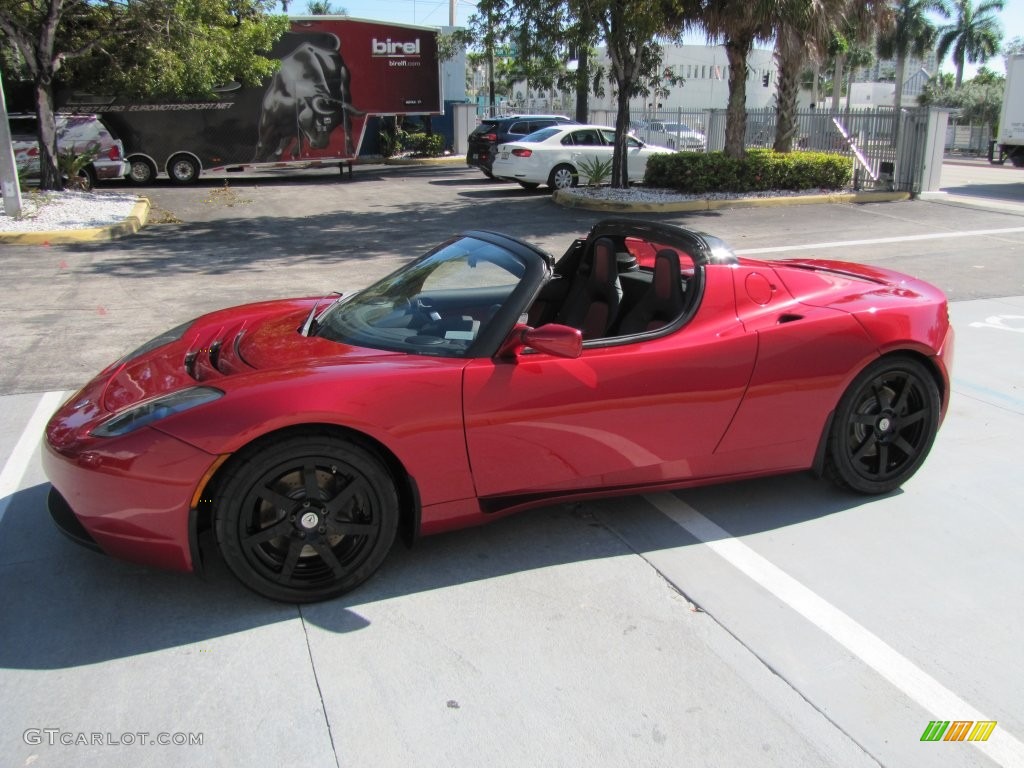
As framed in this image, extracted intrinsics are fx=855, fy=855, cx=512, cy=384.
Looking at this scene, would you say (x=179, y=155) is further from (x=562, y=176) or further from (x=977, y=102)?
(x=977, y=102)

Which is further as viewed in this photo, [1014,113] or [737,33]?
[1014,113]

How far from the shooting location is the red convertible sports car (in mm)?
3092

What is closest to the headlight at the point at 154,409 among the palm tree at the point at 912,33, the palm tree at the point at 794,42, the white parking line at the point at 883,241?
the white parking line at the point at 883,241

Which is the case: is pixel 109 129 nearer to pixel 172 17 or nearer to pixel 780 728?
pixel 172 17

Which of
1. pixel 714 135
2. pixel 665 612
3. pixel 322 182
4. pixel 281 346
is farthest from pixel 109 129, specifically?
pixel 665 612

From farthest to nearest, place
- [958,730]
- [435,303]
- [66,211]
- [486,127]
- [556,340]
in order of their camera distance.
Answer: [486,127] < [66,211] < [435,303] < [556,340] < [958,730]

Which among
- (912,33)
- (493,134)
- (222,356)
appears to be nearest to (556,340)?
(222,356)

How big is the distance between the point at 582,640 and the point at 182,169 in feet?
74.2

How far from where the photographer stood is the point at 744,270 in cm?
405

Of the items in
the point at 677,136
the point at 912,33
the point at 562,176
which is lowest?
the point at 562,176

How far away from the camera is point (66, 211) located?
47.7 ft

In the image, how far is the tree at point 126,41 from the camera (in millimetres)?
15812

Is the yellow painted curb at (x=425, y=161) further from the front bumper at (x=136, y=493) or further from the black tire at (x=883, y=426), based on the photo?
the front bumper at (x=136, y=493)

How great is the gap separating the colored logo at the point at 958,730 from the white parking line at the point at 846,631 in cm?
2
